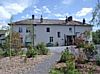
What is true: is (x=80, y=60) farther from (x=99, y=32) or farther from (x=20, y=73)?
(x=20, y=73)

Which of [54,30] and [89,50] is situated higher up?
[54,30]

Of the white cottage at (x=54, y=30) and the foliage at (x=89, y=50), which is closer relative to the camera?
the foliage at (x=89, y=50)

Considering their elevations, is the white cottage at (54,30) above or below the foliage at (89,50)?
above

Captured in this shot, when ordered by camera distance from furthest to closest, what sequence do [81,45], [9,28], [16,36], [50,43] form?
[50,43], [16,36], [9,28], [81,45]

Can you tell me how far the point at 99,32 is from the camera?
2080 centimetres

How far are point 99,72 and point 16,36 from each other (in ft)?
49.9

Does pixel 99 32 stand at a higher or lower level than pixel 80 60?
higher

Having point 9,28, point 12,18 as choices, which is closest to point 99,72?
point 12,18

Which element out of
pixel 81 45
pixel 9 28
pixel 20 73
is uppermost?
pixel 9 28

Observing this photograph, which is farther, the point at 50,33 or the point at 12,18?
the point at 50,33

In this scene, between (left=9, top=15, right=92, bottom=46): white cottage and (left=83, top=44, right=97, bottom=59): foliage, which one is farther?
(left=9, top=15, right=92, bottom=46): white cottage

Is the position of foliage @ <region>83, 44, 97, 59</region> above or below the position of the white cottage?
below

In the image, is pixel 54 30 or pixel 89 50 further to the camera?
pixel 54 30

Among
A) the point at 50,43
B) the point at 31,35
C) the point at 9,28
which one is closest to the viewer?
the point at 9,28
